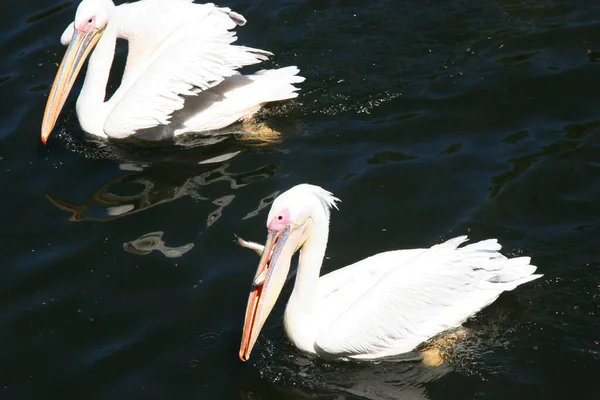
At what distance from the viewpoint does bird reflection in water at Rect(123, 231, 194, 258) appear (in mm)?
6133

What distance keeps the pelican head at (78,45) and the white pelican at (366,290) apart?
123 inches

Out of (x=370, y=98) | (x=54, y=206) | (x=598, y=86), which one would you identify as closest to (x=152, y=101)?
(x=54, y=206)

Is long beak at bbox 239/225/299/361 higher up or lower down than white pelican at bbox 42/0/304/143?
lower down

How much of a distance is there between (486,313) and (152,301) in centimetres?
211

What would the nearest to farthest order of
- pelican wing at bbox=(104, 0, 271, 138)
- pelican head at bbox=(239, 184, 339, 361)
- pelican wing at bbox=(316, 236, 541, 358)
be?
pelican head at bbox=(239, 184, 339, 361), pelican wing at bbox=(316, 236, 541, 358), pelican wing at bbox=(104, 0, 271, 138)

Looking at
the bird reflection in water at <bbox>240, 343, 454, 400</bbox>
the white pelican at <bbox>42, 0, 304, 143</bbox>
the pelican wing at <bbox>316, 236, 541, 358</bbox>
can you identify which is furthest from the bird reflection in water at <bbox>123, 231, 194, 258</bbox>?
the pelican wing at <bbox>316, 236, 541, 358</bbox>

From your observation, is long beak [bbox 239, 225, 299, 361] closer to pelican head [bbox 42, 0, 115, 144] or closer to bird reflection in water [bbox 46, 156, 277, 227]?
bird reflection in water [bbox 46, 156, 277, 227]

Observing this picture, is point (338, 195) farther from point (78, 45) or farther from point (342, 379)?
point (78, 45)

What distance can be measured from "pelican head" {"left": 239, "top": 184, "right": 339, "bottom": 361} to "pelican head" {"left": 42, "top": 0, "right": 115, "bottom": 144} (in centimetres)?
312

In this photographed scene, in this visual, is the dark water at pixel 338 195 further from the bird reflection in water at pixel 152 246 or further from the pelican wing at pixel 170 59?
the pelican wing at pixel 170 59

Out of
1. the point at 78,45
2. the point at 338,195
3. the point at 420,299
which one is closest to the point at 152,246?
the point at 338,195

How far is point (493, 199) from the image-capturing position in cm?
624

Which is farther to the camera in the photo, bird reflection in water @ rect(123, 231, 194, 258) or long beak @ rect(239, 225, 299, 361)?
bird reflection in water @ rect(123, 231, 194, 258)

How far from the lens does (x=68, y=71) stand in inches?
295
